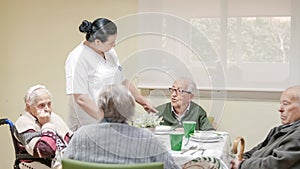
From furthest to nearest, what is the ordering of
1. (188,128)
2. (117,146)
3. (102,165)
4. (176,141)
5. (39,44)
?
(39,44) → (188,128) → (176,141) → (117,146) → (102,165)

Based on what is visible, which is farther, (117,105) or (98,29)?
(98,29)

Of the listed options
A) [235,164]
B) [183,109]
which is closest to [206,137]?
[235,164]

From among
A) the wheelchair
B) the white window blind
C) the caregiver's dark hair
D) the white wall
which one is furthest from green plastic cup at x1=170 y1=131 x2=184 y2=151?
the white wall

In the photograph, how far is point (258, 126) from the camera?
377 centimetres

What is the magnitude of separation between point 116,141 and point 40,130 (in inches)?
33.0

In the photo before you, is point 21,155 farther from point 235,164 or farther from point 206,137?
point 235,164

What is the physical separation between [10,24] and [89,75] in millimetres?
1770

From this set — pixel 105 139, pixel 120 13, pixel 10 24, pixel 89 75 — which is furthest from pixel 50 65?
pixel 105 139

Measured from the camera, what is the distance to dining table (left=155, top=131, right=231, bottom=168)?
7.27ft

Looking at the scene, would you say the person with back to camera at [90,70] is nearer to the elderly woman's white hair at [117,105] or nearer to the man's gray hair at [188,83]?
the man's gray hair at [188,83]

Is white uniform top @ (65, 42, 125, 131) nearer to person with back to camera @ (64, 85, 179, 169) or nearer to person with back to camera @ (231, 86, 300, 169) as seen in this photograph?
person with back to camera @ (64, 85, 179, 169)

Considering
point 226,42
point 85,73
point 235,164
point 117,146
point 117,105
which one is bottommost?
point 235,164

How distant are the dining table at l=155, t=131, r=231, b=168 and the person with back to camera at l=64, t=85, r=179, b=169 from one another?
7.8 inches

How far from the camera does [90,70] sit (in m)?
2.87
